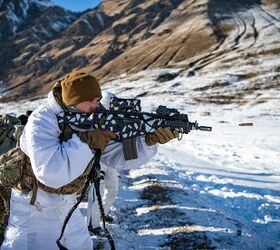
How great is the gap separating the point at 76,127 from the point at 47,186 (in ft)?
1.89

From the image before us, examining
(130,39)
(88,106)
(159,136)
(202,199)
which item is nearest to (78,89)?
(88,106)

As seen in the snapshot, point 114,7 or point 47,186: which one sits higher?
point 47,186

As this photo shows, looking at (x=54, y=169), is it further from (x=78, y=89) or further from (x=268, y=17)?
(x=268, y=17)

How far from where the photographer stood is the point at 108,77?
72625 millimetres

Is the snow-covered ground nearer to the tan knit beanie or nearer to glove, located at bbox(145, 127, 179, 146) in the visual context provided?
glove, located at bbox(145, 127, 179, 146)

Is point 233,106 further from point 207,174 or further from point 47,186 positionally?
point 47,186

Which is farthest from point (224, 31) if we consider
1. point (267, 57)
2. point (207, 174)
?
point (207, 174)

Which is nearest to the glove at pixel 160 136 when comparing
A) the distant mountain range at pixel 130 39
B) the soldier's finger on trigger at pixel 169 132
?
the soldier's finger on trigger at pixel 169 132

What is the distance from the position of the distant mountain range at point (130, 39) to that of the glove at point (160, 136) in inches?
1991

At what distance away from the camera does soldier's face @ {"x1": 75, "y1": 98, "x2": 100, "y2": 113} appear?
466 centimetres

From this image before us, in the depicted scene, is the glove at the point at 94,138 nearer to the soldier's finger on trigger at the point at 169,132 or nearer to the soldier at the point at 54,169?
the soldier at the point at 54,169

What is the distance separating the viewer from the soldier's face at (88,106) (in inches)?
184

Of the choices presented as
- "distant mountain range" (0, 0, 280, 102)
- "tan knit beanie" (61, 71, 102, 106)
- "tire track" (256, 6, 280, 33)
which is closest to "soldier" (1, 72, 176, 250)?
"tan knit beanie" (61, 71, 102, 106)

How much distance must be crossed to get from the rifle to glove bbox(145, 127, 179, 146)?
0.04 m
